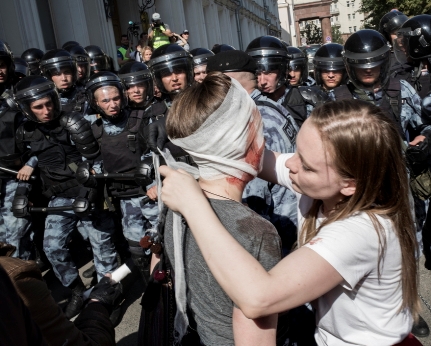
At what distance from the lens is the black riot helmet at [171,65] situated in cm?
395

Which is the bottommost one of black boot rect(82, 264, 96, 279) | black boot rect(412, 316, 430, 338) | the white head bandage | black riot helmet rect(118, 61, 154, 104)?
black boot rect(412, 316, 430, 338)

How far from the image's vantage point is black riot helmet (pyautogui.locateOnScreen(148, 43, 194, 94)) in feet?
13.0

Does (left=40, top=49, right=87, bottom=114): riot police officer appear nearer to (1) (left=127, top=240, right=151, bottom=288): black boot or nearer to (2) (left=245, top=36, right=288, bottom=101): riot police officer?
(1) (left=127, top=240, right=151, bottom=288): black boot

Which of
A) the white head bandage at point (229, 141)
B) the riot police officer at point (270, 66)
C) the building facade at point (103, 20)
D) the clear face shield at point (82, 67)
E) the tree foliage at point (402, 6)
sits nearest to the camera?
the white head bandage at point (229, 141)

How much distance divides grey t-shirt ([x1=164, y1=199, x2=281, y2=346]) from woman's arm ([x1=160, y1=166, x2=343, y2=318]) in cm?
11

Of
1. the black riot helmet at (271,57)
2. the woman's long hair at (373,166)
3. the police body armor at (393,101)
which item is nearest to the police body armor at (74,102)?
the black riot helmet at (271,57)

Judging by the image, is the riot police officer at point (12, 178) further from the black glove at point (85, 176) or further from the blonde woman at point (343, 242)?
the blonde woman at point (343, 242)

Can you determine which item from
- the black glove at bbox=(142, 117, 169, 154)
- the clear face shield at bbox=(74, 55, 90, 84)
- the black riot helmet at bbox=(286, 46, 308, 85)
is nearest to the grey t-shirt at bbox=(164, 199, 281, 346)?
the black glove at bbox=(142, 117, 169, 154)

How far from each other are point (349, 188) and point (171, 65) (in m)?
2.86

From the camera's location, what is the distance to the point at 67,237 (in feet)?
13.0

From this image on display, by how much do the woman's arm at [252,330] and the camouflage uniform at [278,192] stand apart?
109cm

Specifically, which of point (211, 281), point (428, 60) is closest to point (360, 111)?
point (211, 281)

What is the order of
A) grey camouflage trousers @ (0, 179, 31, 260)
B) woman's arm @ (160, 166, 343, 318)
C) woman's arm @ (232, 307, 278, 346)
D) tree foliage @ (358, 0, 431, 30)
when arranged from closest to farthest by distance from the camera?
woman's arm @ (160, 166, 343, 318), woman's arm @ (232, 307, 278, 346), grey camouflage trousers @ (0, 179, 31, 260), tree foliage @ (358, 0, 431, 30)

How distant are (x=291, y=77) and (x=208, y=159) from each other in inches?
181
